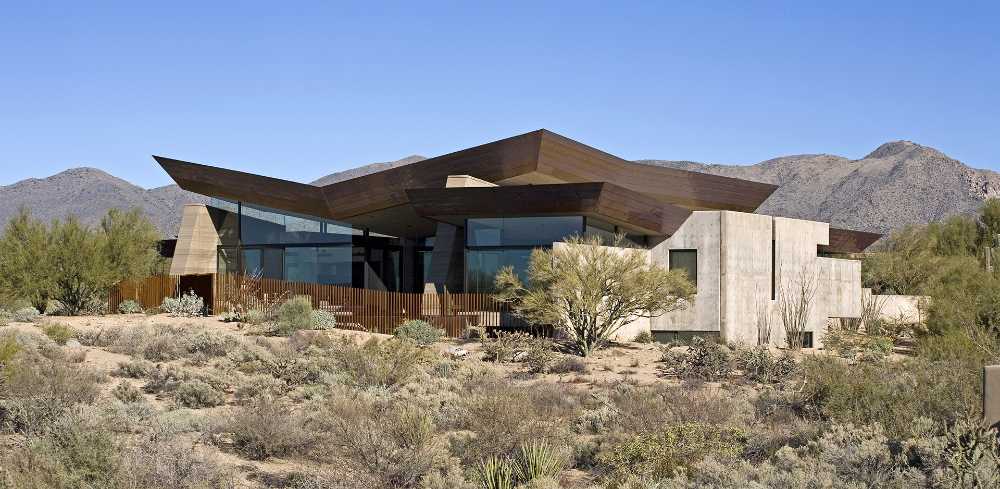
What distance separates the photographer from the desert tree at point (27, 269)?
30.1m

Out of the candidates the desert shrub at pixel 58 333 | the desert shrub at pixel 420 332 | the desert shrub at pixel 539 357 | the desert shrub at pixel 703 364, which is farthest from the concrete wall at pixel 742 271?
the desert shrub at pixel 58 333

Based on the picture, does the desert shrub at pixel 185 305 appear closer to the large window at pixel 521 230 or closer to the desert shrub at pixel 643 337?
the large window at pixel 521 230

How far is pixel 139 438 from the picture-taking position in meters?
11.5

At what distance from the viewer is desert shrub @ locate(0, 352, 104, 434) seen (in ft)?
41.1

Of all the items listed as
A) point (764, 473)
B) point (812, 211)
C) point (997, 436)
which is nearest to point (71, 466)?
point (764, 473)

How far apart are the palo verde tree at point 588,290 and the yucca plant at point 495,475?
43.0ft

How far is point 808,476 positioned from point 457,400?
6886 mm

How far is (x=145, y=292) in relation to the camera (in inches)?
1304

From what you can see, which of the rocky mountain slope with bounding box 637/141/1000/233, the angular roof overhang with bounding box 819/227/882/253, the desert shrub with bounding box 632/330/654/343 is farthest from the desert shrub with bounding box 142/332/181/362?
the rocky mountain slope with bounding box 637/141/1000/233

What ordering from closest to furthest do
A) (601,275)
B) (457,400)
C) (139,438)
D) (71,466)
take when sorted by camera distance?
1. (71,466)
2. (139,438)
3. (457,400)
4. (601,275)

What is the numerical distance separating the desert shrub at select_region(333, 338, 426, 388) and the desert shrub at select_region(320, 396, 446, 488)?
536 centimetres

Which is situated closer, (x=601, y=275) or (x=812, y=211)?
(x=601, y=275)

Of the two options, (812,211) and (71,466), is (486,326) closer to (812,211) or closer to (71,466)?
(71,466)

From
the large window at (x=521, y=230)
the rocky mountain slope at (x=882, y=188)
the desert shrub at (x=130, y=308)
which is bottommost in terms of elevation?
the desert shrub at (x=130, y=308)
